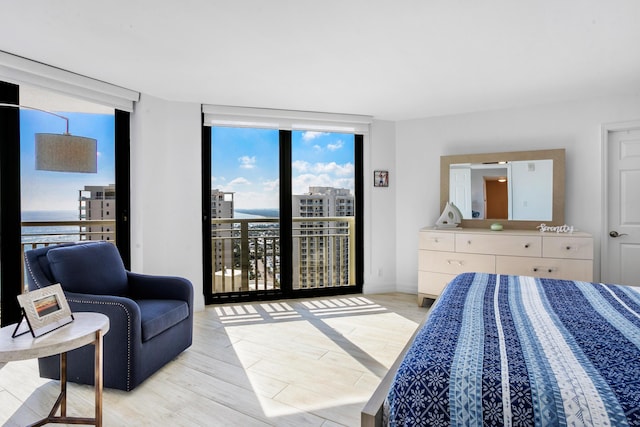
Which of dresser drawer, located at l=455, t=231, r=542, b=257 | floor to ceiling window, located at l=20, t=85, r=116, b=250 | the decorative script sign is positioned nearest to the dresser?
dresser drawer, located at l=455, t=231, r=542, b=257

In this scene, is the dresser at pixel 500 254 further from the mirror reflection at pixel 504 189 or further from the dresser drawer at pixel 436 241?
the mirror reflection at pixel 504 189

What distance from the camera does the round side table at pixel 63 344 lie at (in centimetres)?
142

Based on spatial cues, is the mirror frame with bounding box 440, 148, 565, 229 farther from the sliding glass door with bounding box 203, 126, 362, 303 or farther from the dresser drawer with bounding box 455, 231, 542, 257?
the sliding glass door with bounding box 203, 126, 362, 303

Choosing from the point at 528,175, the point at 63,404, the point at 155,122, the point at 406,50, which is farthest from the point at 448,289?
the point at 155,122

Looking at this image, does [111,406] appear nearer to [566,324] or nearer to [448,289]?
[448,289]

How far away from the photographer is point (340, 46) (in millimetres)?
2449

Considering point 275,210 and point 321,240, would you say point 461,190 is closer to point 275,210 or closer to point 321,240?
point 321,240

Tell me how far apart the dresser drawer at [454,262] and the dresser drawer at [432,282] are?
0.04 meters

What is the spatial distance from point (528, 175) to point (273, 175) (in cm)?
286

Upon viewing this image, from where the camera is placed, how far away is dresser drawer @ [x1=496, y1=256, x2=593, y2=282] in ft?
10.7

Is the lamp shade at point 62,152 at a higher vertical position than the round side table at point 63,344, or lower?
higher

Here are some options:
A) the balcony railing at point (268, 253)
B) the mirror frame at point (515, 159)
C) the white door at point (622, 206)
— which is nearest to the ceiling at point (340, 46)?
the white door at point (622, 206)

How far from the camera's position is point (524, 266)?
3.46 m

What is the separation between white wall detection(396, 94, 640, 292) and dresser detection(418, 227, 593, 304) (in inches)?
19.4
